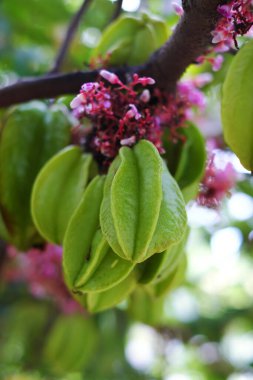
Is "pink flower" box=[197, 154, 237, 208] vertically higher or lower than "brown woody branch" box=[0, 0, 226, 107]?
lower

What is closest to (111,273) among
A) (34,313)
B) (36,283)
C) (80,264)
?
(80,264)

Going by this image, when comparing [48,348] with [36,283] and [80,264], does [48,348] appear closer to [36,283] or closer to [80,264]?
[36,283]

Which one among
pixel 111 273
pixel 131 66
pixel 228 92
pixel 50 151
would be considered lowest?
pixel 50 151

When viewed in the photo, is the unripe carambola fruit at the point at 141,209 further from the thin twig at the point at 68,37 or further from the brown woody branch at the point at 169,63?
the thin twig at the point at 68,37

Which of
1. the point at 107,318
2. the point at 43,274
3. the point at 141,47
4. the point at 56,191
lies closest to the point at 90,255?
the point at 56,191

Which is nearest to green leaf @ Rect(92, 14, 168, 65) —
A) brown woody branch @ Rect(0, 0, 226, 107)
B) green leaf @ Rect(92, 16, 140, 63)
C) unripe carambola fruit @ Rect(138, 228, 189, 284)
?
green leaf @ Rect(92, 16, 140, 63)

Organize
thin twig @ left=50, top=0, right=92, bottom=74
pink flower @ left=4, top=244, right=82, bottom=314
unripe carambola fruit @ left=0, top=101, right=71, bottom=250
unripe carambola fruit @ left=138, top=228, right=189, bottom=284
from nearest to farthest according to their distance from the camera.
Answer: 1. unripe carambola fruit @ left=138, top=228, right=189, bottom=284
2. unripe carambola fruit @ left=0, top=101, right=71, bottom=250
3. thin twig @ left=50, top=0, right=92, bottom=74
4. pink flower @ left=4, top=244, right=82, bottom=314

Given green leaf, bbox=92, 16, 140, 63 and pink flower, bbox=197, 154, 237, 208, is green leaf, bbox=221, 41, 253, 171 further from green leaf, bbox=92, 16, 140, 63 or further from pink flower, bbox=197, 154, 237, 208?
green leaf, bbox=92, 16, 140, 63
